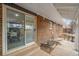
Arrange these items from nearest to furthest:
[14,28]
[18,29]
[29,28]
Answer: [14,28] → [18,29] → [29,28]

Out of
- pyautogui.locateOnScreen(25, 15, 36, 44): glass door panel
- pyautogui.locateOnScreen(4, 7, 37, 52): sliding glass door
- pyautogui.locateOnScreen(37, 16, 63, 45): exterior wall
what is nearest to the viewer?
pyautogui.locateOnScreen(4, 7, 37, 52): sliding glass door

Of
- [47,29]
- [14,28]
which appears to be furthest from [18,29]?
[47,29]

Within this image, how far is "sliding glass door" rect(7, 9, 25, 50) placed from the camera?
4.12m

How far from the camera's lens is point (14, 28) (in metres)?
4.28

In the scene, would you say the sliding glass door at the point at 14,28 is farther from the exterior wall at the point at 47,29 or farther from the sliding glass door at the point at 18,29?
the exterior wall at the point at 47,29

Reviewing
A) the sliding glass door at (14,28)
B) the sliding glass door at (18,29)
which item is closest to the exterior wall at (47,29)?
the sliding glass door at (18,29)

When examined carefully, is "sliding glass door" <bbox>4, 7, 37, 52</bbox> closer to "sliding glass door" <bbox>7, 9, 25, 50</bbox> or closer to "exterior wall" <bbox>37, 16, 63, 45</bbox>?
"sliding glass door" <bbox>7, 9, 25, 50</bbox>

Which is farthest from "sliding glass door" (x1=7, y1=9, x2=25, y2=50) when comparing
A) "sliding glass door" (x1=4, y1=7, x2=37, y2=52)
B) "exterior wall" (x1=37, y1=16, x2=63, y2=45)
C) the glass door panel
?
"exterior wall" (x1=37, y1=16, x2=63, y2=45)


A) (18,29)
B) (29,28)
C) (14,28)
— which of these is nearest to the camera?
(14,28)

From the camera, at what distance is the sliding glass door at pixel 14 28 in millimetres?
4117

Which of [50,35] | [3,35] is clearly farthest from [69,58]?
[3,35]

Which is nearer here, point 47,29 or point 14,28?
point 14,28

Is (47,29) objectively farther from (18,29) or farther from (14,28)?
(14,28)

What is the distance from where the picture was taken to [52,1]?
110 inches
